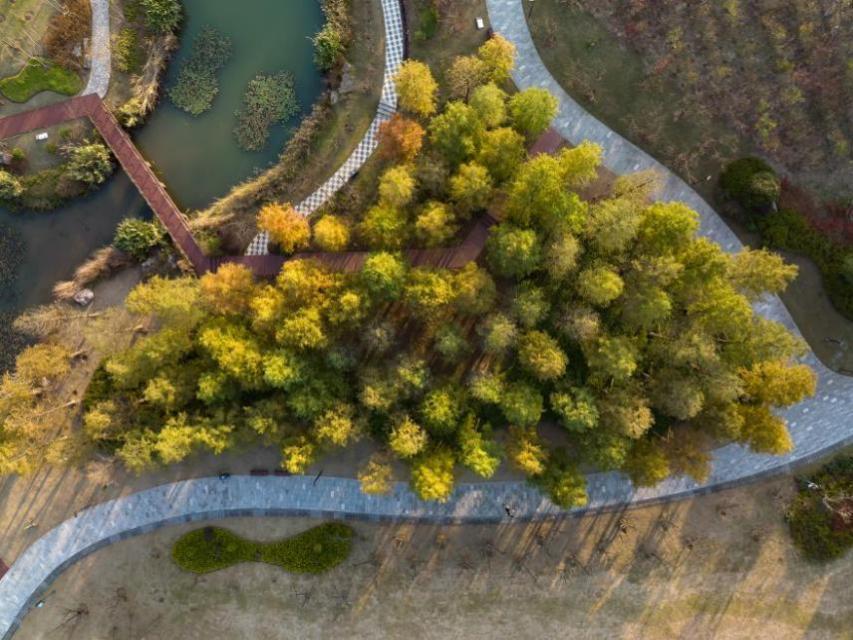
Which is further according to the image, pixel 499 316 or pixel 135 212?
pixel 135 212

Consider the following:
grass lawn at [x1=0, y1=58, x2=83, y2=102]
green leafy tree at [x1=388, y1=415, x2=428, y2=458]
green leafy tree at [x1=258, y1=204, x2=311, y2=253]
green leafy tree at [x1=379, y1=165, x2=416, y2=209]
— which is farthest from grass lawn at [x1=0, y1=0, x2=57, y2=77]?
green leafy tree at [x1=388, y1=415, x2=428, y2=458]

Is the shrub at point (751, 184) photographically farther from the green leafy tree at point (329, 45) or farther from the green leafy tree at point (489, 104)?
the green leafy tree at point (329, 45)

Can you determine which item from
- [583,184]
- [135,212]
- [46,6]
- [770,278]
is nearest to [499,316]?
[583,184]

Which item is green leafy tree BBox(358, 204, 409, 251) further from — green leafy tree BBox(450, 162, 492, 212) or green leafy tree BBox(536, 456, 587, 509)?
green leafy tree BBox(536, 456, 587, 509)

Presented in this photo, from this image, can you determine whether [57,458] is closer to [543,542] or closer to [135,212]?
[135,212]

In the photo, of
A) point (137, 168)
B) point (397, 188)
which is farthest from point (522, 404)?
point (137, 168)

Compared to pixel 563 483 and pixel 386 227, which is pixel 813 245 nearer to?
pixel 563 483
